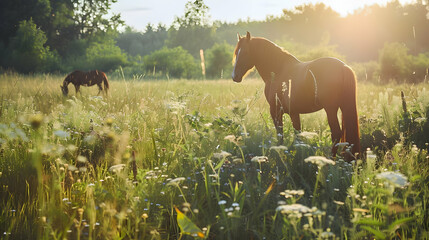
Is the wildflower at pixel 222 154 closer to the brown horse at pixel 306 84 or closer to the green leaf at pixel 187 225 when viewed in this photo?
the green leaf at pixel 187 225

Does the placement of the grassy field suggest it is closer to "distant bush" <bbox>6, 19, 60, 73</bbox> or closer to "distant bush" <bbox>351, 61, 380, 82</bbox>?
"distant bush" <bbox>351, 61, 380, 82</bbox>

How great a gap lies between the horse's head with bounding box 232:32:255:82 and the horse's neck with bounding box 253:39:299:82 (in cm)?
11

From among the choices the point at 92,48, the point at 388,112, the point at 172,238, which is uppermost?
the point at 92,48

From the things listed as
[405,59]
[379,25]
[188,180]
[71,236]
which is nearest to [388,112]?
[188,180]

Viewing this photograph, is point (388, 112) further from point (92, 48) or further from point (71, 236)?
point (92, 48)

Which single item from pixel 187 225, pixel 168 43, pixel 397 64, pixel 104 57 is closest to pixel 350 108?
pixel 187 225

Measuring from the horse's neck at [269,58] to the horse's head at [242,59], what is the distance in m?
0.11

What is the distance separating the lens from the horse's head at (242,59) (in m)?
4.85

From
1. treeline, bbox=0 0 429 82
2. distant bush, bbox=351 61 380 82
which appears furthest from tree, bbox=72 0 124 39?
distant bush, bbox=351 61 380 82

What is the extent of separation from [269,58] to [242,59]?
1.33ft

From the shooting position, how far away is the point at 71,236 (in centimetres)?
219

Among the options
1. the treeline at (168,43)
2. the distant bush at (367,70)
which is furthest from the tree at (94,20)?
the distant bush at (367,70)

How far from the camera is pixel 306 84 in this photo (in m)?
4.06

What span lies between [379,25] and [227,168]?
2317 inches
